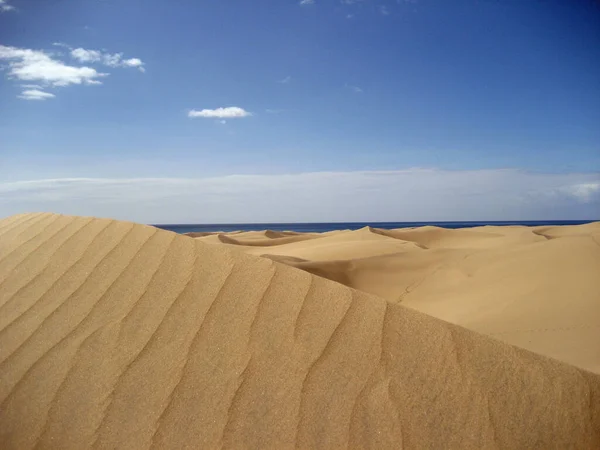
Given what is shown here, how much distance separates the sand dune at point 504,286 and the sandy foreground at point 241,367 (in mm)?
1385

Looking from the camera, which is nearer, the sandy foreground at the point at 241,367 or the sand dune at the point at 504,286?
the sandy foreground at the point at 241,367

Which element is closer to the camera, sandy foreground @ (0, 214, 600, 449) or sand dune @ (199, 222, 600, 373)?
sandy foreground @ (0, 214, 600, 449)

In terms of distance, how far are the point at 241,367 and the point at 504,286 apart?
3.72 m

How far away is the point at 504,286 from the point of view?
4.68m

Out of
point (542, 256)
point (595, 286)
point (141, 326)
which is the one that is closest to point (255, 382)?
point (141, 326)

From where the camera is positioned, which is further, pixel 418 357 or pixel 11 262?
pixel 11 262

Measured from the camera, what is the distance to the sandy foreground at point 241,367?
1456 mm

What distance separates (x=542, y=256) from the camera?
16.9ft

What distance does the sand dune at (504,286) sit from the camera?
135 inches

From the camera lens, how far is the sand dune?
3.44 m

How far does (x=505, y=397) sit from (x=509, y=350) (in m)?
0.22

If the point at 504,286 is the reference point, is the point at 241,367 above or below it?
above

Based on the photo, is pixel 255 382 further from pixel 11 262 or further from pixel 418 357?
pixel 11 262

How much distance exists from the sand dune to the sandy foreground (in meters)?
1.39
